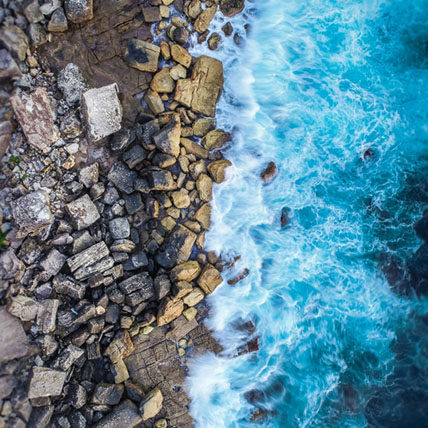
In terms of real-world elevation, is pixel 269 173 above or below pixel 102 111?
below

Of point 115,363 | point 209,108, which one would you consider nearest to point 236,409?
point 115,363

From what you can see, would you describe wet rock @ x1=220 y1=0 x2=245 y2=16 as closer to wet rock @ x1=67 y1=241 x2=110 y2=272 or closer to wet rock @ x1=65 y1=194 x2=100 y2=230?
wet rock @ x1=65 y1=194 x2=100 y2=230

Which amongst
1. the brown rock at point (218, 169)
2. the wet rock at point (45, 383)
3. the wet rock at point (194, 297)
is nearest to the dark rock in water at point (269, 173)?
the brown rock at point (218, 169)

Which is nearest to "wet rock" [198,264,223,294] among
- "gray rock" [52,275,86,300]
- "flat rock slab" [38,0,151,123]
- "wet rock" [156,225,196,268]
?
"wet rock" [156,225,196,268]

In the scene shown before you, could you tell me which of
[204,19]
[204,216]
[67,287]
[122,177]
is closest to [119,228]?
Result: [122,177]

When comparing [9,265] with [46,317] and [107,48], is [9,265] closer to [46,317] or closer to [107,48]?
[46,317]

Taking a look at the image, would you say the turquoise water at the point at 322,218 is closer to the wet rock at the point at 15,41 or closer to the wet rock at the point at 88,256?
the wet rock at the point at 88,256

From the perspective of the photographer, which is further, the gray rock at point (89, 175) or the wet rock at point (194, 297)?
the wet rock at point (194, 297)
